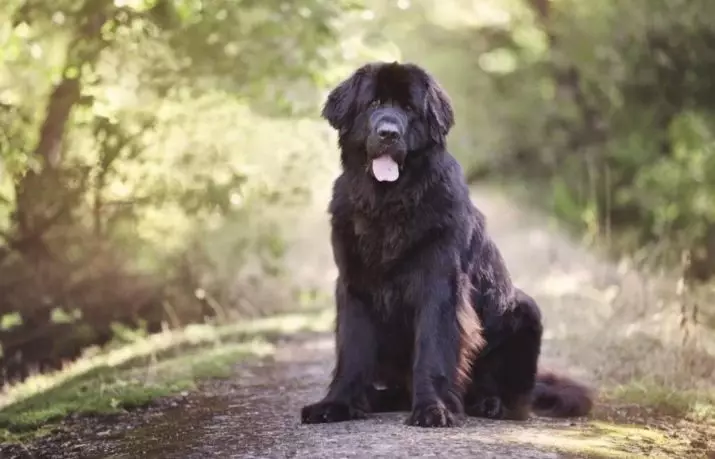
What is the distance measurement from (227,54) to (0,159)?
2105 millimetres

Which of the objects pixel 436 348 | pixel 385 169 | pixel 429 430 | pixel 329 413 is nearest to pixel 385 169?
pixel 385 169

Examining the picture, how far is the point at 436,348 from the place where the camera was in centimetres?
441

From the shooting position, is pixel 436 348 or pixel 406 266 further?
pixel 406 266

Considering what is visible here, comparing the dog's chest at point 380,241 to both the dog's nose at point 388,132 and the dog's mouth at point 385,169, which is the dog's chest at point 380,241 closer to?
the dog's mouth at point 385,169

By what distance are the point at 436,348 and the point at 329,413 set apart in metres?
0.57

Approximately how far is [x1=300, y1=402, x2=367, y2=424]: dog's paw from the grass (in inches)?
52.1

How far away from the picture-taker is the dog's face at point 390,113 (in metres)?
4.58

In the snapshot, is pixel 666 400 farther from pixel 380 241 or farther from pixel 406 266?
pixel 380 241

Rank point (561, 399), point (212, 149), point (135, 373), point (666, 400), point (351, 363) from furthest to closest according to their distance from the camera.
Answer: point (212, 149), point (135, 373), point (666, 400), point (561, 399), point (351, 363)

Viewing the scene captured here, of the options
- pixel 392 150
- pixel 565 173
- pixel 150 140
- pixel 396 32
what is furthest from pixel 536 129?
pixel 392 150

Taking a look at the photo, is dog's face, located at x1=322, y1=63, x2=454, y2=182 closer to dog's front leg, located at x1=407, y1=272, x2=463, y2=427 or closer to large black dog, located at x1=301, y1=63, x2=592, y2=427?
large black dog, located at x1=301, y1=63, x2=592, y2=427

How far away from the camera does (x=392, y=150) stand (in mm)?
4566

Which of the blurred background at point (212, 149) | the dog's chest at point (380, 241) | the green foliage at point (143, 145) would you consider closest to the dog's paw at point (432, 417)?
the dog's chest at point (380, 241)

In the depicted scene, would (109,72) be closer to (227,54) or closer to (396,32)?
(227,54)
